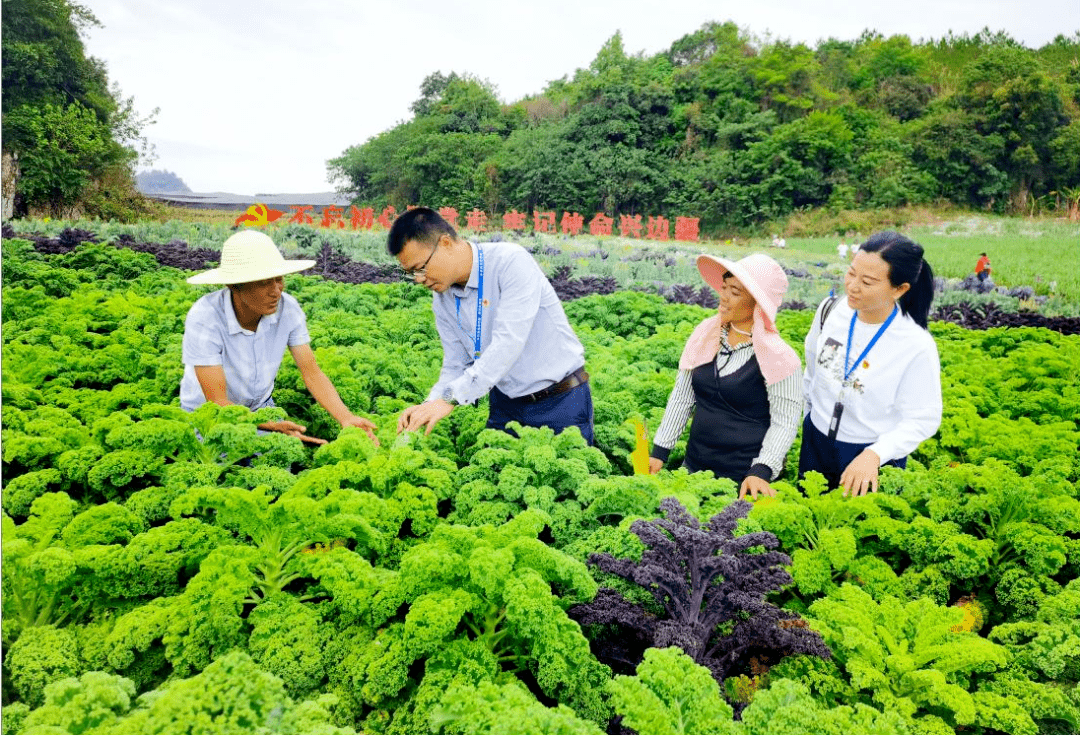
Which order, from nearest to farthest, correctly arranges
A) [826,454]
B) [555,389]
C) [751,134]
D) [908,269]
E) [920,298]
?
[908,269] < [920,298] < [826,454] < [555,389] < [751,134]

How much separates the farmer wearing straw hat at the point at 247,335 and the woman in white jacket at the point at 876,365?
6.85 ft

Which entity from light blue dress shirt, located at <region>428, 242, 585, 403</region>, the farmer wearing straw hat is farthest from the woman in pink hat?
the farmer wearing straw hat

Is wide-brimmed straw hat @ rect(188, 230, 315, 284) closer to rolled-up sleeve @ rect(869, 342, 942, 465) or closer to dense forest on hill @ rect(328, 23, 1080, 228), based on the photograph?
rolled-up sleeve @ rect(869, 342, 942, 465)

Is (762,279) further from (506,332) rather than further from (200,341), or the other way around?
(200,341)

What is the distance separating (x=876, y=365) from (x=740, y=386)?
545 millimetres

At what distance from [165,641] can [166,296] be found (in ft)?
18.3

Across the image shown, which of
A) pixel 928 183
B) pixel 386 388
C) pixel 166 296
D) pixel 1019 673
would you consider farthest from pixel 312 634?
pixel 928 183

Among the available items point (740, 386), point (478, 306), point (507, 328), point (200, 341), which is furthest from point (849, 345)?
point (200, 341)

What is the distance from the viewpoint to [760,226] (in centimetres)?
3506

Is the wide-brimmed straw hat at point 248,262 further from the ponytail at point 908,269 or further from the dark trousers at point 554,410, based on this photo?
the ponytail at point 908,269

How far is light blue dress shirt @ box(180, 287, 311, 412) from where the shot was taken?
3338 millimetres

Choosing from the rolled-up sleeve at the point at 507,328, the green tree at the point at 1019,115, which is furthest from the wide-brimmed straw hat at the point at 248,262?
the green tree at the point at 1019,115

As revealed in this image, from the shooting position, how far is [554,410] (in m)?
3.62

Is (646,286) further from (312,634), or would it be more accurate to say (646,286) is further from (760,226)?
(760,226)
